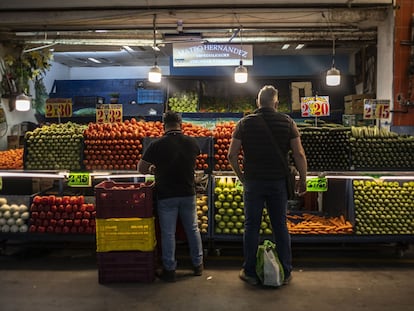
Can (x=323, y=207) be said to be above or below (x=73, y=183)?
below

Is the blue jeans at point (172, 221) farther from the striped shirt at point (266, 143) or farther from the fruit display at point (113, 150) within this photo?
the fruit display at point (113, 150)

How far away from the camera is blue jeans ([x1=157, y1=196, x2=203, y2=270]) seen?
486 centimetres

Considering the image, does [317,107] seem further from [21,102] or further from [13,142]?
[13,142]

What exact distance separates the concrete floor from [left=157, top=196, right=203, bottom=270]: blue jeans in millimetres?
325

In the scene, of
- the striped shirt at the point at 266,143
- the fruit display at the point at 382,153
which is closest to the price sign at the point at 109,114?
the striped shirt at the point at 266,143

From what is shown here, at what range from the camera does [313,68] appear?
42.4 feet

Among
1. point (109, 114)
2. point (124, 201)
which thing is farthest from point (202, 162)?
point (109, 114)

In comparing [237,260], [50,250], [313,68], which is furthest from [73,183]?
[313,68]

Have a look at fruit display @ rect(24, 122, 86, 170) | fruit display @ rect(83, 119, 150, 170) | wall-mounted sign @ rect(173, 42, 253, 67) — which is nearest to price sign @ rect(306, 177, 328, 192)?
fruit display @ rect(83, 119, 150, 170)

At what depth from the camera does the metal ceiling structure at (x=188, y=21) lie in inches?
313

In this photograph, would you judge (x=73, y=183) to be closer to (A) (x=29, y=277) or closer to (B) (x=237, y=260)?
(A) (x=29, y=277)

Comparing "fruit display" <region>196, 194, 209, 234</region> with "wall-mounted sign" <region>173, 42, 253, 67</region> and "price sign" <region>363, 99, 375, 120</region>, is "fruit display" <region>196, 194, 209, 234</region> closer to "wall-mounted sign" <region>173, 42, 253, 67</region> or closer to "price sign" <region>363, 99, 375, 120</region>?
"price sign" <region>363, 99, 375, 120</region>

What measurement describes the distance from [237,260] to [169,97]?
284 inches

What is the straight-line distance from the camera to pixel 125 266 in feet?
16.0
